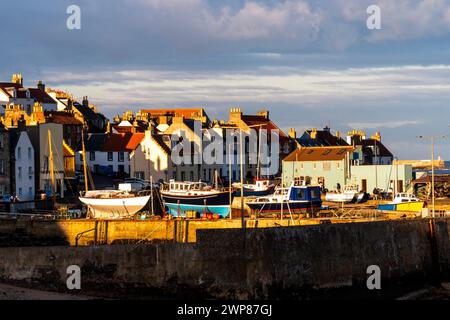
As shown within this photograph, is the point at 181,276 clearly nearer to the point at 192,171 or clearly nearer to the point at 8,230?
the point at 8,230

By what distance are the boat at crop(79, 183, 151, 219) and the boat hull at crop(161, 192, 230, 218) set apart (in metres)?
3.78

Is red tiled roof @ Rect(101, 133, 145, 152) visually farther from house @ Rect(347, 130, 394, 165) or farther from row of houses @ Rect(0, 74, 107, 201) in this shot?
house @ Rect(347, 130, 394, 165)

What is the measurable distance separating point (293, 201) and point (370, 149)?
180 feet

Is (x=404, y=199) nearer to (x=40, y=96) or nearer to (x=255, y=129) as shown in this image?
(x=255, y=129)

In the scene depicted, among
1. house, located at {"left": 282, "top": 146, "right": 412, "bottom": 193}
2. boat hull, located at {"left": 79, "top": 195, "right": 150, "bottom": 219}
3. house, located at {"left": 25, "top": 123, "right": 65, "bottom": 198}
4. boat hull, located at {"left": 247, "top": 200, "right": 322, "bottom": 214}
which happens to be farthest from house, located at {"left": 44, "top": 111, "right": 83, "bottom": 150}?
boat hull, located at {"left": 247, "top": 200, "right": 322, "bottom": 214}

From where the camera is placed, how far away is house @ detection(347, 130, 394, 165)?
375 feet

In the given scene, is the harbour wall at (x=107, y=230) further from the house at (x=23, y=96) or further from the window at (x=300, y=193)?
the house at (x=23, y=96)

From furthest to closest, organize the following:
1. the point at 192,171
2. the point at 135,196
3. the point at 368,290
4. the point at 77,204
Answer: the point at 192,171, the point at 77,204, the point at 135,196, the point at 368,290

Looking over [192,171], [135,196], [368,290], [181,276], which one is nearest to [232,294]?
[181,276]

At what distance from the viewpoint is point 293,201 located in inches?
2638

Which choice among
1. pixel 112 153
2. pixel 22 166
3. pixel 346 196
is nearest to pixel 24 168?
pixel 22 166

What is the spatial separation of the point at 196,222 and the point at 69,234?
20.8 ft
